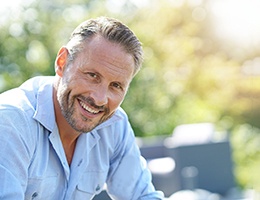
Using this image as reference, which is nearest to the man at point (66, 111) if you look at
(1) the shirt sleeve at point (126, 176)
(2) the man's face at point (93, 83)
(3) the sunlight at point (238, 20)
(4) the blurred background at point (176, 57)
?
(2) the man's face at point (93, 83)

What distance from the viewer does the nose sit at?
1789 mm

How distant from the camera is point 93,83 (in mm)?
1792

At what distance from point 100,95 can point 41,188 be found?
1.15 feet

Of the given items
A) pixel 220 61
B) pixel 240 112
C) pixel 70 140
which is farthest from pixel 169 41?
pixel 70 140

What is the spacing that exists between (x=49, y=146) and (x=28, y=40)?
838 centimetres

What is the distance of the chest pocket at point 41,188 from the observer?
1810 millimetres

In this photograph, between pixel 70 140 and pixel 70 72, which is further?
pixel 70 140

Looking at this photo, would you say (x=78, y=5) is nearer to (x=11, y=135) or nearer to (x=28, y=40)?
(x=28, y=40)

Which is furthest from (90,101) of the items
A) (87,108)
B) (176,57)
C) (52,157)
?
(176,57)

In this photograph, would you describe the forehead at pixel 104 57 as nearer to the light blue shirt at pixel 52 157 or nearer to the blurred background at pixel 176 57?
the light blue shirt at pixel 52 157

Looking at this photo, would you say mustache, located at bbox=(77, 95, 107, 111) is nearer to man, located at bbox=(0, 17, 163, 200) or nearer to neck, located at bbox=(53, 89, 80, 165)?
man, located at bbox=(0, 17, 163, 200)

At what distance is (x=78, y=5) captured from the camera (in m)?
10.8

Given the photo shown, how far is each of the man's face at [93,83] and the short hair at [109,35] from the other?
0.02 m

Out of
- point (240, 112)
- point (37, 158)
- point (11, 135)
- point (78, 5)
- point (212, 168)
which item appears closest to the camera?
point (11, 135)
